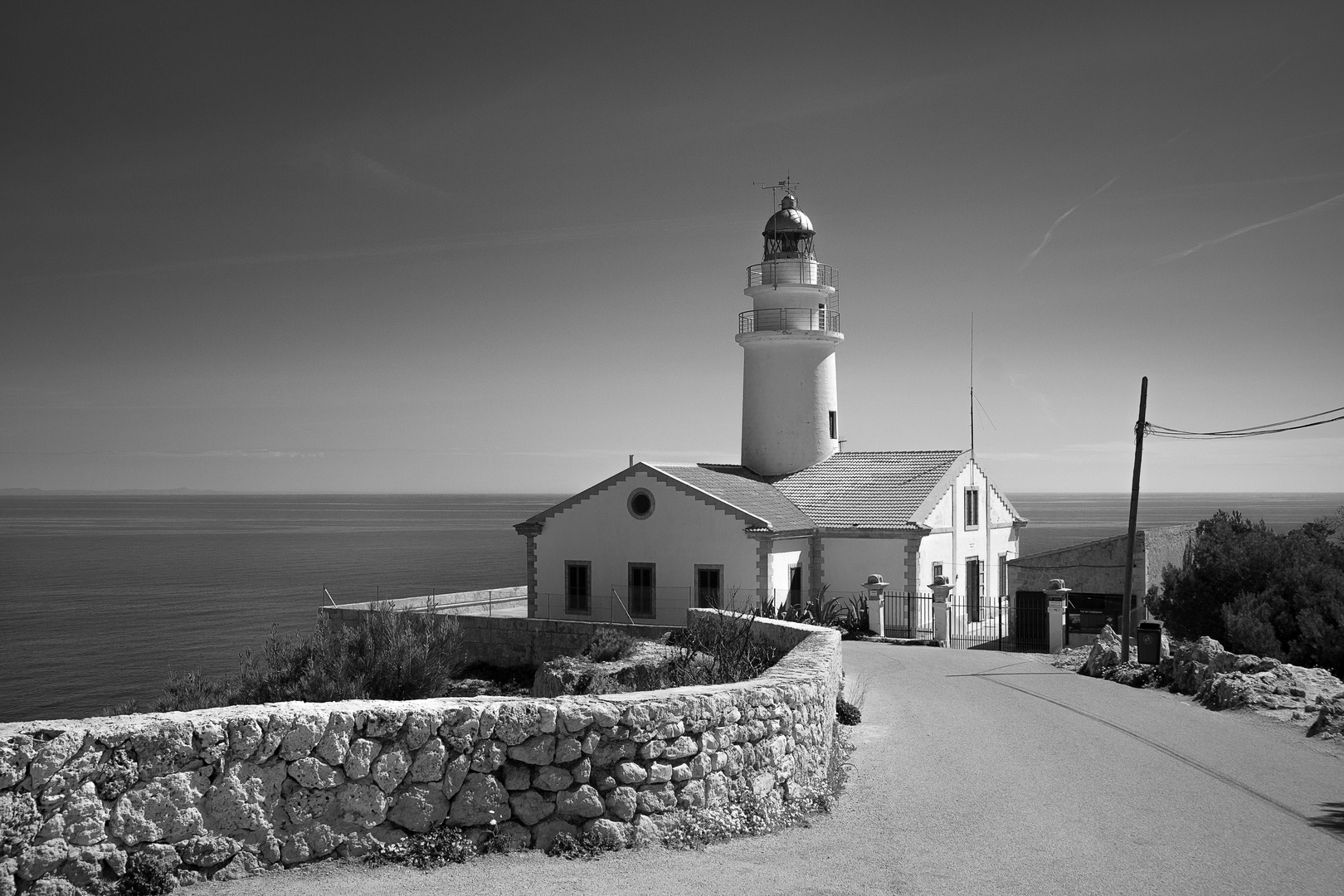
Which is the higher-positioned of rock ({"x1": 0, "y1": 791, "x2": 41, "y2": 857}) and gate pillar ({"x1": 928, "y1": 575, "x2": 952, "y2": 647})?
rock ({"x1": 0, "y1": 791, "x2": 41, "y2": 857})

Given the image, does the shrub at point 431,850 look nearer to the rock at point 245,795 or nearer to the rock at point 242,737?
the rock at point 245,795

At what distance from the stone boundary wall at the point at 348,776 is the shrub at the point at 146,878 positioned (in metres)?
0.04

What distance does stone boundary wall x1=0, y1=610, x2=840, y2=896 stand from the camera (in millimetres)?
5500

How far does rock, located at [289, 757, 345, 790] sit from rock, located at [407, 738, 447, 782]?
429mm

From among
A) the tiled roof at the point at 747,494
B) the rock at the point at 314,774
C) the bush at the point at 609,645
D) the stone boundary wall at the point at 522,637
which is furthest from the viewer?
the tiled roof at the point at 747,494

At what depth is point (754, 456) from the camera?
1243 inches

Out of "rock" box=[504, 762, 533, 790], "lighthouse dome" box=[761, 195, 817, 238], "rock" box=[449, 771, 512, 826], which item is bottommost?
"rock" box=[449, 771, 512, 826]

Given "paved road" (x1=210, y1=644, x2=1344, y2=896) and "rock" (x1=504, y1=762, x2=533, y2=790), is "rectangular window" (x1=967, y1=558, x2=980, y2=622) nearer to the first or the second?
"paved road" (x1=210, y1=644, x2=1344, y2=896)

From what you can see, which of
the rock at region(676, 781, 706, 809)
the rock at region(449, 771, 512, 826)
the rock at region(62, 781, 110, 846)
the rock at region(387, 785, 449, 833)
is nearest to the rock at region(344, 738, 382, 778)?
the rock at region(387, 785, 449, 833)

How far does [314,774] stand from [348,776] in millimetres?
191

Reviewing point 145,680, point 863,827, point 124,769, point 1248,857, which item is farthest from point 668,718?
point 145,680

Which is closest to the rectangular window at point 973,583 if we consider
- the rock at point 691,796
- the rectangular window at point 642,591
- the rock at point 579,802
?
the rectangular window at point 642,591

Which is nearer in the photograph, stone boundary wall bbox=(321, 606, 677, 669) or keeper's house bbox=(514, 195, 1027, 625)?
stone boundary wall bbox=(321, 606, 677, 669)

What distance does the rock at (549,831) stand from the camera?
6680 millimetres
